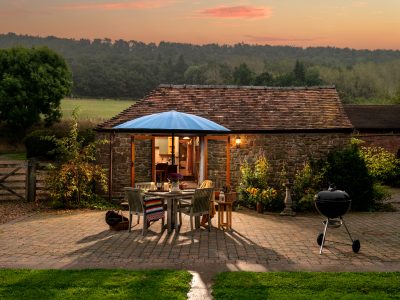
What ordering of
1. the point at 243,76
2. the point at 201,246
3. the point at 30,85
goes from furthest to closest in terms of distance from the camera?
the point at 243,76, the point at 30,85, the point at 201,246

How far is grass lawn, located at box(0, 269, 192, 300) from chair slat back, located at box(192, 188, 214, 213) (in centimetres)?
345

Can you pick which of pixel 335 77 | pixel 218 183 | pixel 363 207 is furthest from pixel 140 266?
pixel 335 77

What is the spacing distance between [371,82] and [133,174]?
7483cm

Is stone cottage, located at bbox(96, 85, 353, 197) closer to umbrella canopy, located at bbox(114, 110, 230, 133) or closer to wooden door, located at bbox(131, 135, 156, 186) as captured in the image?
wooden door, located at bbox(131, 135, 156, 186)

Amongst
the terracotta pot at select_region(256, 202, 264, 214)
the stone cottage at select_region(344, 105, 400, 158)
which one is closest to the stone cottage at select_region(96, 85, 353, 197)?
the terracotta pot at select_region(256, 202, 264, 214)

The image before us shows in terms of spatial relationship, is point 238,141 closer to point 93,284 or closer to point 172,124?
point 172,124

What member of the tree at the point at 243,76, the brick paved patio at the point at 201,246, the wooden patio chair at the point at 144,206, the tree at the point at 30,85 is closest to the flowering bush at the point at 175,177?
the wooden patio chair at the point at 144,206

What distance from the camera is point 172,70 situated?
57750mm

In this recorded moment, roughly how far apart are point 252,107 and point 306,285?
11.5m

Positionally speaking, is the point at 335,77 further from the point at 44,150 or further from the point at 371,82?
the point at 44,150

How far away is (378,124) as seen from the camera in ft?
106

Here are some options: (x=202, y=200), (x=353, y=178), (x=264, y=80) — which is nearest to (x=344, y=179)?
(x=353, y=178)

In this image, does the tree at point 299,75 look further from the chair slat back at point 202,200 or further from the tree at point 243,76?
the chair slat back at point 202,200

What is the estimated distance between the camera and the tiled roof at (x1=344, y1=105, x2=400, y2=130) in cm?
3203
